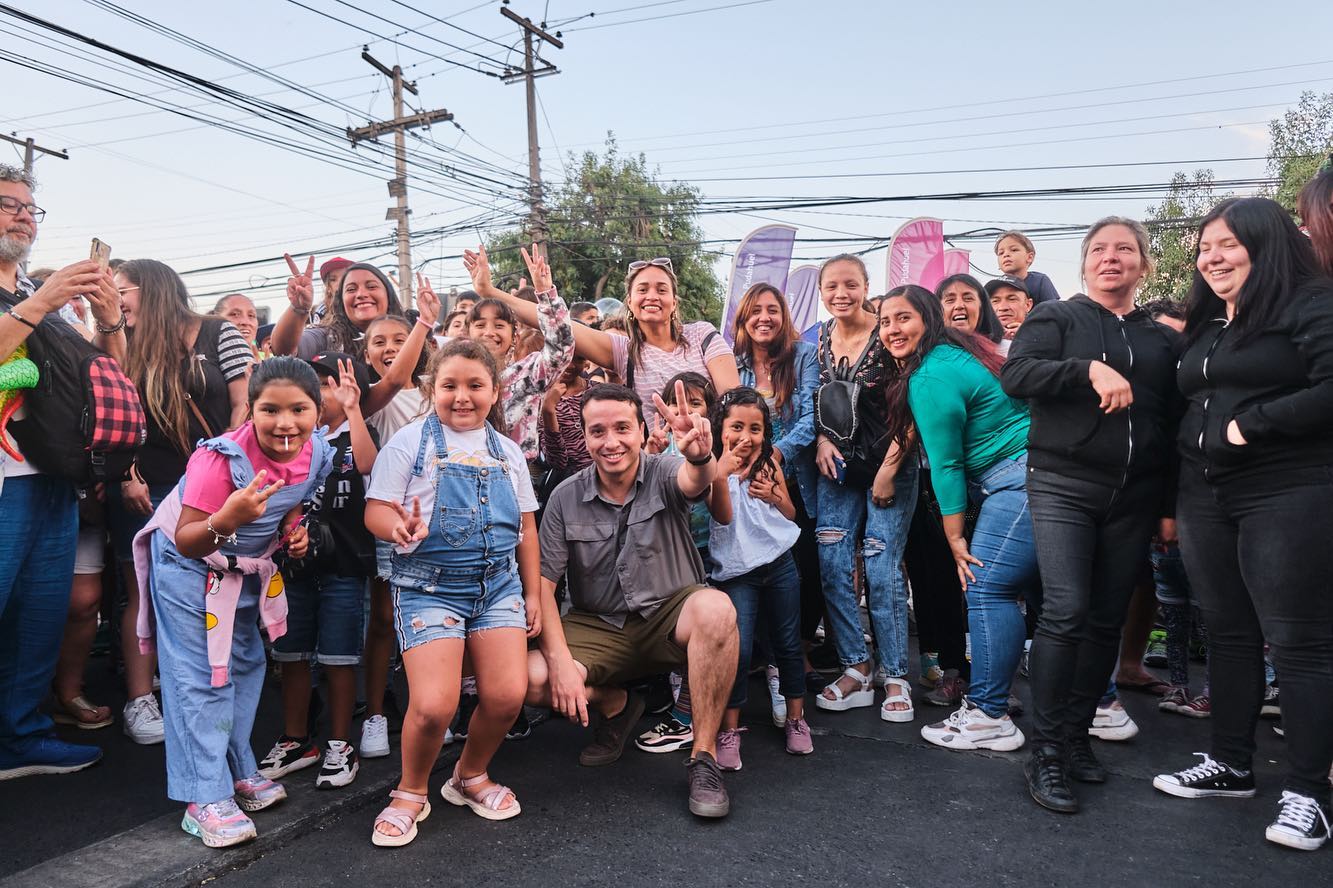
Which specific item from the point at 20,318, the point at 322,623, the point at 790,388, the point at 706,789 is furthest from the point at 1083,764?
the point at 20,318

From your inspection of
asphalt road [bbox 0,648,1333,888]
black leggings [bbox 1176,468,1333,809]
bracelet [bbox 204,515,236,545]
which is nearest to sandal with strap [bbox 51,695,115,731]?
asphalt road [bbox 0,648,1333,888]

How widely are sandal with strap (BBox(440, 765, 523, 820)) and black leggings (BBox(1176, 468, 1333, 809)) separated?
2.70m

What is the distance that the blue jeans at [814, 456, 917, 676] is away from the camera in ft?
14.2

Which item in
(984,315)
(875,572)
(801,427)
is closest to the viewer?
(875,572)

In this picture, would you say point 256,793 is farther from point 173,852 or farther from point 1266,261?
point 1266,261

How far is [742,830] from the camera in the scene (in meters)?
3.05

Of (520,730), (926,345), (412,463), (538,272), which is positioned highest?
(538,272)

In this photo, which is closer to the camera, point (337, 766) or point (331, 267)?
point (337, 766)

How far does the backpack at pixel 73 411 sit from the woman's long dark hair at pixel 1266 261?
4298 mm

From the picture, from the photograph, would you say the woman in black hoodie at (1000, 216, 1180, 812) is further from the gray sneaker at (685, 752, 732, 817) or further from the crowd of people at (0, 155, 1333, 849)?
the gray sneaker at (685, 752, 732, 817)

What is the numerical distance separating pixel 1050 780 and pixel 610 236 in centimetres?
2413

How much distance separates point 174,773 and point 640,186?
25.9 meters

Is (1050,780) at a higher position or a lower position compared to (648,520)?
lower

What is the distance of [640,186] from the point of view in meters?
27.2
